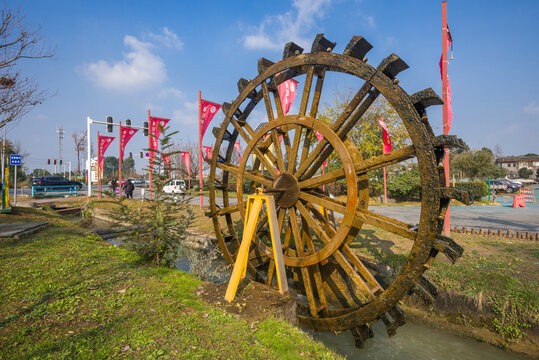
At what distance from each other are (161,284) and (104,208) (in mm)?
12699

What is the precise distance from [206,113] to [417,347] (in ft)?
37.8

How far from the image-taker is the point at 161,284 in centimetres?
418

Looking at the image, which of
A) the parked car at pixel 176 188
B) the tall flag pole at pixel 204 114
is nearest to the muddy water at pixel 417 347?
the parked car at pixel 176 188

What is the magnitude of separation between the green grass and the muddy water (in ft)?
5.92

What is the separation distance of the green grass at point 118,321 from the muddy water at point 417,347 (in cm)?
180

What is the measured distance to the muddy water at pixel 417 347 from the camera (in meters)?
4.05

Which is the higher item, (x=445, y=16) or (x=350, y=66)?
(x=445, y=16)

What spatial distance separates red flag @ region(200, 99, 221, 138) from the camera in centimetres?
1271

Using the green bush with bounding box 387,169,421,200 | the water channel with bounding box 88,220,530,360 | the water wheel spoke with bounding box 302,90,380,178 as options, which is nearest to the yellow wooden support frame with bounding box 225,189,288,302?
the water wheel spoke with bounding box 302,90,380,178

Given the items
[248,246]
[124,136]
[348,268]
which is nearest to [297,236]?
[248,246]

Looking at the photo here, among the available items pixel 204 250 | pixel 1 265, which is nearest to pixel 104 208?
pixel 204 250

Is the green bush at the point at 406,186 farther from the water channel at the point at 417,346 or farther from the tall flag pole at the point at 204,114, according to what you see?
the water channel at the point at 417,346

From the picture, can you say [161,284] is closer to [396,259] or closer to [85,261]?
[85,261]

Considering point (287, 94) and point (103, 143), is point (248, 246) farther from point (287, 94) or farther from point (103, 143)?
point (103, 143)
